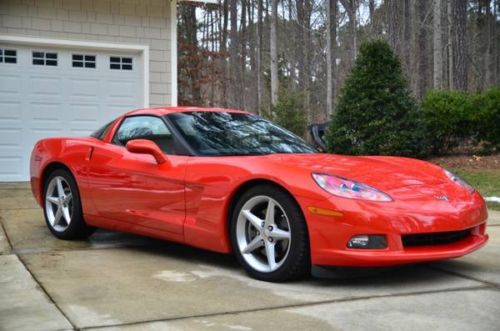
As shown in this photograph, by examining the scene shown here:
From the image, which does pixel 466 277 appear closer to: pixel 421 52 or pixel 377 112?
pixel 377 112

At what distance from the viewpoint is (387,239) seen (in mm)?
3932

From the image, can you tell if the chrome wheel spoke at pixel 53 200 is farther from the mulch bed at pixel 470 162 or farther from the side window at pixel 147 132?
the mulch bed at pixel 470 162

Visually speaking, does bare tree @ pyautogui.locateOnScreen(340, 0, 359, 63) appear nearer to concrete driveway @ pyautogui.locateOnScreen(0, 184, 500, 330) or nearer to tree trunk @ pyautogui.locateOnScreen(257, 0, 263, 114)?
tree trunk @ pyautogui.locateOnScreen(257, 0, 263, 114)

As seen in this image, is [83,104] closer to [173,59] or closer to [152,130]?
[173,59]

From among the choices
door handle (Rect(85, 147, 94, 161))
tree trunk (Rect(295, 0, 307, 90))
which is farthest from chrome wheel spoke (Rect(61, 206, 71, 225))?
tree trunk (Rect(295, 0, 307, 90))

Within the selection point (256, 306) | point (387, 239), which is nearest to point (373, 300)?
point (387, 239)

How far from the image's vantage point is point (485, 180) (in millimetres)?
10352

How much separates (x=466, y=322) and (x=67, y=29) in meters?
9.07

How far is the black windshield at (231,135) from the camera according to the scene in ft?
16.3

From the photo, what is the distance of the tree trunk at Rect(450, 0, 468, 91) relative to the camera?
24062 mm

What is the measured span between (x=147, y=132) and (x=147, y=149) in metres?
0.52

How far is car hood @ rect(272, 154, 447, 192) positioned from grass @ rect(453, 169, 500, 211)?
4.02 m

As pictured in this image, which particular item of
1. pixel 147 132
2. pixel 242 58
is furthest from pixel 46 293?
pixel 242 58

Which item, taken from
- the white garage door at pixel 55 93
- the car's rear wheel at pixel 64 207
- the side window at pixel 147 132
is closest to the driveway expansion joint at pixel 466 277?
the side window at pixel 147 132
